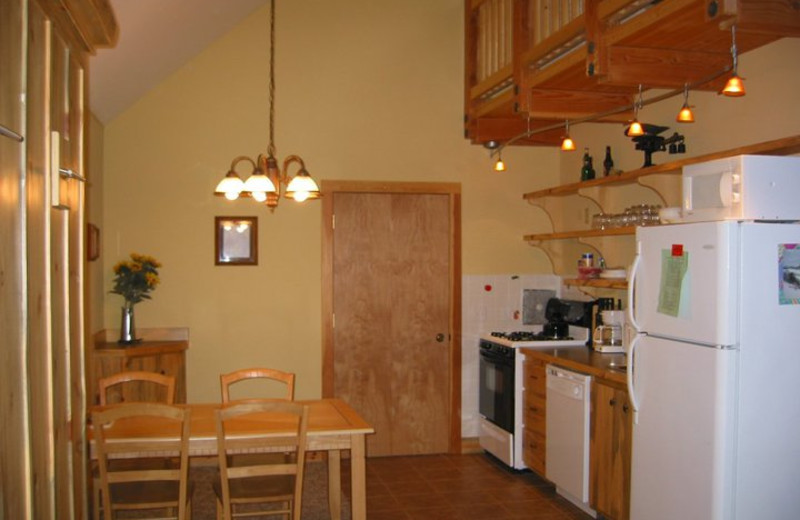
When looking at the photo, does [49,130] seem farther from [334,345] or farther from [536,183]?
[536,183]

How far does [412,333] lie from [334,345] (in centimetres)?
63

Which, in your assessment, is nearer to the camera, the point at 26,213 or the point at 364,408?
the point at 26,213

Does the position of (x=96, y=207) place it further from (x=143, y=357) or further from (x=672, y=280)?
(x=672, y=280)

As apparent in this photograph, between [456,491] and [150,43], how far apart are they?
3.49 m

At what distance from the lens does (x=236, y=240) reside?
19.1 feet

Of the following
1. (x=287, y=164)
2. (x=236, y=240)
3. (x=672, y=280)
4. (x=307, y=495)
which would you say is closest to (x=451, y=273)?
(x=236, y=240)

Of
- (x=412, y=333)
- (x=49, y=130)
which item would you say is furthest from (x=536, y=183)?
(x=49, y=130)

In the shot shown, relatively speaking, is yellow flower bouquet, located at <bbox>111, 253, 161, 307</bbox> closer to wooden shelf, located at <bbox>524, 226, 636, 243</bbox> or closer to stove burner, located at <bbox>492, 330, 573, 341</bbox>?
stove burner, located at <bbox>492, 330, 573, 341</bbox>

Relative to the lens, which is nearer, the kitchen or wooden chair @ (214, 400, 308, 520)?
wooden chair @ (214, 400, 308, 520)

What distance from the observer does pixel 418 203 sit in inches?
241

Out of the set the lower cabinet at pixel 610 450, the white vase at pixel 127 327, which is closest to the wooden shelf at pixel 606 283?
the lower cabinet at pixel 610 450

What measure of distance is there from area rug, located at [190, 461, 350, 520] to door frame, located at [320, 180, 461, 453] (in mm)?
657

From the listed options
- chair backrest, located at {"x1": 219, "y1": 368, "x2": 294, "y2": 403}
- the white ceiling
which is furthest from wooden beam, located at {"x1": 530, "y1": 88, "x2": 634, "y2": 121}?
chair backrest, located at {"x1": 219, "y1": 368, "x2": 294, "y2": 403}

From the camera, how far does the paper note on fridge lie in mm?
3562
